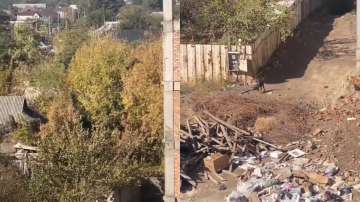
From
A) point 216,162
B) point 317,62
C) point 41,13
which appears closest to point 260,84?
point 317,62

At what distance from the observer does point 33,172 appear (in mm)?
10227

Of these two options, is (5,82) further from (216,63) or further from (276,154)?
(276,154)

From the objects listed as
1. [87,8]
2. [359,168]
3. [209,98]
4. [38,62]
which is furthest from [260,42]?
[87,8]

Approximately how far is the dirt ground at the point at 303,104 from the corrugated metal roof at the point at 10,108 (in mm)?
4113

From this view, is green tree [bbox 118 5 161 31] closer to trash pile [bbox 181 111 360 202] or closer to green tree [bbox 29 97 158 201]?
trash pile [bbox 181 111 360 202]

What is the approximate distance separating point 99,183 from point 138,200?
7.06 ft

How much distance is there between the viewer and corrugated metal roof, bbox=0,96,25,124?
15.1 m

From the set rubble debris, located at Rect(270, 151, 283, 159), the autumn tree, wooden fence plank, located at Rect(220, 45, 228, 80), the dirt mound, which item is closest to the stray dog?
wooden fence plank, located at Rect(220, 45, 228, 80)

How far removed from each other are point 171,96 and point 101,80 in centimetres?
419

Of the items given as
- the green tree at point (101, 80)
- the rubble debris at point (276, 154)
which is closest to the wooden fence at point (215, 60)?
the green tree at point (101, 80)

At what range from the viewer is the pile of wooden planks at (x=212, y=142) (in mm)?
12408

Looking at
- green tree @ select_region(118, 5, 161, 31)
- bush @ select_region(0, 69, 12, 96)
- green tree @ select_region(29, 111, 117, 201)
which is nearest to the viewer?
green tree @ select_region(29, 111, 117, 201)

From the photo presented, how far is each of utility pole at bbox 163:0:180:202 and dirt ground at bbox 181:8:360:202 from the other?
0.57 m

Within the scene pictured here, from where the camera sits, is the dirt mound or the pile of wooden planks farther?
the dirt mound
